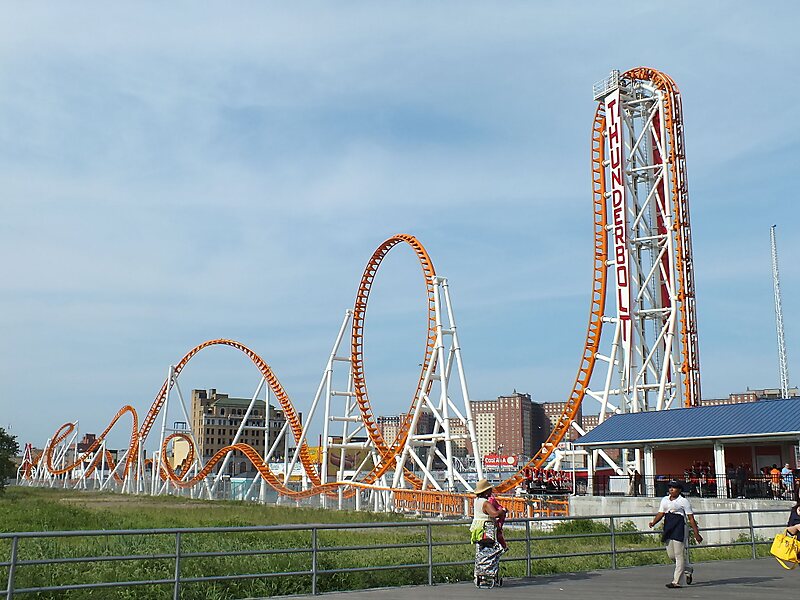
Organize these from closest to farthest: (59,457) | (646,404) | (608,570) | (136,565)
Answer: (136,565)
(608,570)
(646,404)
(59,457)

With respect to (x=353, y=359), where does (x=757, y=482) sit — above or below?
below

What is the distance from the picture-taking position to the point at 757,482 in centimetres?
2331

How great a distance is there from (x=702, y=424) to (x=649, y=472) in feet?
8.84

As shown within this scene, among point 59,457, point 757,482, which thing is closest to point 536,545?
point 757,482

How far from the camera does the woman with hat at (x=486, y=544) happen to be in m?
9.84

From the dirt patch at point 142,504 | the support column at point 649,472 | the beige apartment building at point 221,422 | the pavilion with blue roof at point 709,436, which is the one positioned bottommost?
the dirt patch at point 142,504

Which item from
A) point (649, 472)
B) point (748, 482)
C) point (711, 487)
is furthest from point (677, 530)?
point (649, 472)

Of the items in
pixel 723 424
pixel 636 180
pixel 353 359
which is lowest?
pixel 723 424

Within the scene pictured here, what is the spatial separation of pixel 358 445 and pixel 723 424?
19.4 m

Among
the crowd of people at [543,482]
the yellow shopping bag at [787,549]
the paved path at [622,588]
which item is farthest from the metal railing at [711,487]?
the yellow shopping bag at [787,549]


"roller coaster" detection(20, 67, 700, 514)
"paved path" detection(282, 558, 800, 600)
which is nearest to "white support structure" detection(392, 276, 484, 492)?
"roller coaster" detection(20, 67, 700, 514)

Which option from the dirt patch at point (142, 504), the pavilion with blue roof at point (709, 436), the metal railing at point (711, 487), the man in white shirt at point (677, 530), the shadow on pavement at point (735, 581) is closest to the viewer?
the man in white shirt at point (677, 530)

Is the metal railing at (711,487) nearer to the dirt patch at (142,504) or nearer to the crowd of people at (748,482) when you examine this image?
the crowd of people at (748,482)

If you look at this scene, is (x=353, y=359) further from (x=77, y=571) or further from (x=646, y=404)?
(x=77, y=571)
